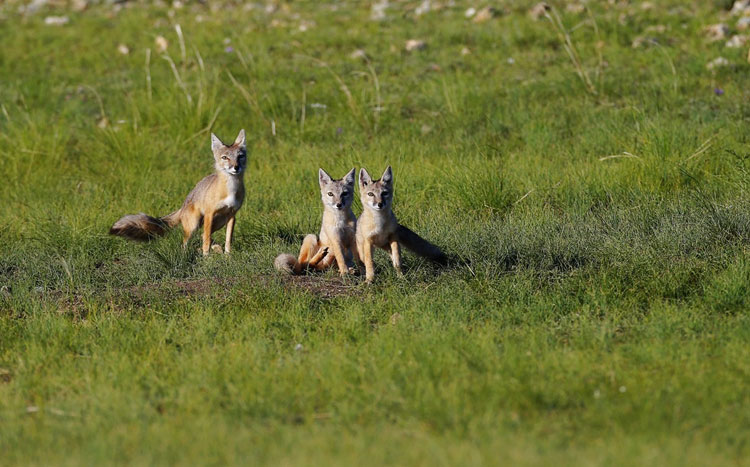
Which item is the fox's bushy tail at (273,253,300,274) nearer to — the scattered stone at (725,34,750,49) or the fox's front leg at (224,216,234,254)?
the fox's front leg at (224,216,234,254)

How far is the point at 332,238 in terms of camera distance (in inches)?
288

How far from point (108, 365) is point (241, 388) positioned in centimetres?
99

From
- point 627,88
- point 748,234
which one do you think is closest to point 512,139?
point 627,88

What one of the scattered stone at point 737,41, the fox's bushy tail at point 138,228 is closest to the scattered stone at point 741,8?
the scattered stone at point 737,41

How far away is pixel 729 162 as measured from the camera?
31.5 feet

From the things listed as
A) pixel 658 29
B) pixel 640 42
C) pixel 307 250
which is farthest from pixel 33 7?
pixel 307 250

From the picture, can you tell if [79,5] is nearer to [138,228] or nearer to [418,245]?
[138,228]

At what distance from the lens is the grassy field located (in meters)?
4.72

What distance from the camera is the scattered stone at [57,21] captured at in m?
16.6

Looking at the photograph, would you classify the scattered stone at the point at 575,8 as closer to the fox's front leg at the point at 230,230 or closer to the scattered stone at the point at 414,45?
the scattered stone at the point at 414,45

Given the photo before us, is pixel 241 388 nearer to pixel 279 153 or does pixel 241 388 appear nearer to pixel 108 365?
pixel 108 365

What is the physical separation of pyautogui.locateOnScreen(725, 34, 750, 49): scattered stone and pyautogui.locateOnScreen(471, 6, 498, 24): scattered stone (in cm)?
357

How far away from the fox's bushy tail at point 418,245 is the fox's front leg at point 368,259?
0.24 m

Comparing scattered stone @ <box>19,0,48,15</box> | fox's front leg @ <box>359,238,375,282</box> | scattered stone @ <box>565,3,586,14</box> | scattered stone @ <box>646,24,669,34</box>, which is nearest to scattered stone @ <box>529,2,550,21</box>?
scattered stone @ <box>565,3,586,14</box>
